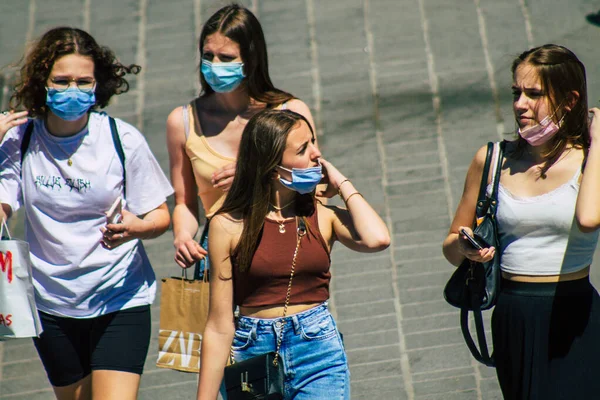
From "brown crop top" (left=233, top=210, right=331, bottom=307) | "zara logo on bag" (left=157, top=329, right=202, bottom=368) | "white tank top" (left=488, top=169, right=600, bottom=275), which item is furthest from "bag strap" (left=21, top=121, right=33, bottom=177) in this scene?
"white tank top" (left=488, top=169, right=600, bottom=275)

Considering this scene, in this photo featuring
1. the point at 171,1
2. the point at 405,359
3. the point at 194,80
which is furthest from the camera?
the point at 171,1

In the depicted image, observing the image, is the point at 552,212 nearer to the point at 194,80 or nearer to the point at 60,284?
the point at 60,284

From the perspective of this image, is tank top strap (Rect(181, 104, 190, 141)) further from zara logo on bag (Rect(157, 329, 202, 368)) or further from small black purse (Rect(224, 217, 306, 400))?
small black purse (Rect(224, 217, 306, 400))

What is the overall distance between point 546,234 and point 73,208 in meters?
2.04

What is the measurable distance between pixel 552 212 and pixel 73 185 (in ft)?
6.78

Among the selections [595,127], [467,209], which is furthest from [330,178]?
[595,127]

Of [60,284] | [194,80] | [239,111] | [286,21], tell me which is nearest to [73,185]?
[60,284]

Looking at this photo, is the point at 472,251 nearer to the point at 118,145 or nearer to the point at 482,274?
the point at 482,274

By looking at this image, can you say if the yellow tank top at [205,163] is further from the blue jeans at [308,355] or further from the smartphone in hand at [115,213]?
the blue jeans at [308,355]

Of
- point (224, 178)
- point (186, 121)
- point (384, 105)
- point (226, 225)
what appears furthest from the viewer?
point (384, 105)

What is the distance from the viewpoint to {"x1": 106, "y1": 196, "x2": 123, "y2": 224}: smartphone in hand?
4254 millimetres

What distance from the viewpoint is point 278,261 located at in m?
3.76

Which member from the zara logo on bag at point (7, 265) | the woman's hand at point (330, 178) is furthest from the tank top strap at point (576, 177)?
the zara logo on bag at point (7, 265)

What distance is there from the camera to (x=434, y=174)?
7273 millimetres
